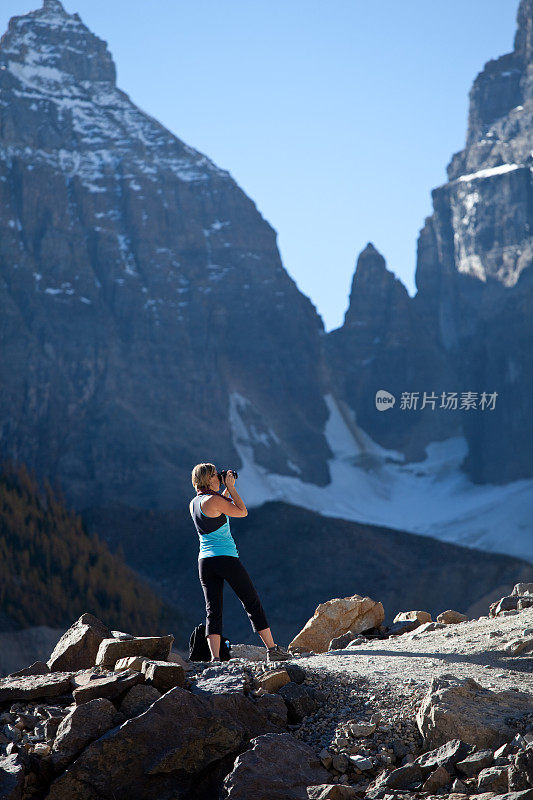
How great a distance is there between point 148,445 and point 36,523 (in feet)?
74.5

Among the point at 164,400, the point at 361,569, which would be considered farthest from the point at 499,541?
the point at 164,400

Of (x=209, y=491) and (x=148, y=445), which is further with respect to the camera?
(x=148, y=445)

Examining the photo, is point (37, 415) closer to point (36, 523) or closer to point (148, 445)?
point (148, 445)

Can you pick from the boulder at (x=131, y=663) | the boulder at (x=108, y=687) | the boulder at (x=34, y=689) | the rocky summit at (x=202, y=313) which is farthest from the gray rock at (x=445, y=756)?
the rocky summit at (x=202, y=313)

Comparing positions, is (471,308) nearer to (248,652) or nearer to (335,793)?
(248,652)

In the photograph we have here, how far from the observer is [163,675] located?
20.7 feet

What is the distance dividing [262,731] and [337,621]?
194 inches

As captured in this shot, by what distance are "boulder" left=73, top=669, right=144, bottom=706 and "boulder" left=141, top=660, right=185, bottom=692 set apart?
0.07 metres

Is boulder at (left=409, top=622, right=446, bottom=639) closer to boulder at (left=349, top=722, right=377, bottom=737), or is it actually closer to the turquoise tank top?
the turquoise tank top

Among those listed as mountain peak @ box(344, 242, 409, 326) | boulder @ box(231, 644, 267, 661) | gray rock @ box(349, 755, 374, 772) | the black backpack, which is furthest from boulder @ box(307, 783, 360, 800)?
mountain peak @ box(344, 242, 409, 326)

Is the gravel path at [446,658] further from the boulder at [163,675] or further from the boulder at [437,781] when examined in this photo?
the boulder at [437,781]

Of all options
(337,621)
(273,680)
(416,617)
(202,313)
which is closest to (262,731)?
(273,680)

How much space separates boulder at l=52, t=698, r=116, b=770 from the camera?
18.7 feet

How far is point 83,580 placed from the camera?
50594 millimetres
